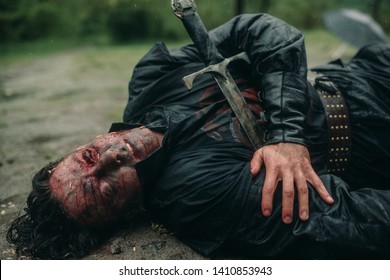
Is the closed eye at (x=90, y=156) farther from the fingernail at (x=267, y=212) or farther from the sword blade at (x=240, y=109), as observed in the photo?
the fingernail at (x=267, y=212)

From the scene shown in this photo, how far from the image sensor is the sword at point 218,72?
2343mm

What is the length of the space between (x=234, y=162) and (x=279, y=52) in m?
0.69

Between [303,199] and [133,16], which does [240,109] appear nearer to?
[303,199]

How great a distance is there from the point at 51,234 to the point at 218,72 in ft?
4.20

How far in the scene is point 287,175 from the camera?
6.77ft

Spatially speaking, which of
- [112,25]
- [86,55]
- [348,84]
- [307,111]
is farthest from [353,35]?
[112,25]

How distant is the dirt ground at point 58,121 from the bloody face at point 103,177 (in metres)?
0.24

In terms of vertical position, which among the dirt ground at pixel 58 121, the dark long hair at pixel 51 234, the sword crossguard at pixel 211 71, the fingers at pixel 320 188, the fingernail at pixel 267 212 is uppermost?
the sword crossguard at pixel 211 71

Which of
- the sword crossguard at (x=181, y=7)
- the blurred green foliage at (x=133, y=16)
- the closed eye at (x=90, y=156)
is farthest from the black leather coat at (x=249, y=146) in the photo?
the blurred green foliage at (x=133, y=16)

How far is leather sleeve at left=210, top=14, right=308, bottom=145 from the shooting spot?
2.27 metres

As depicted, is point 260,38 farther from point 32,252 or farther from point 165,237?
point 32,252

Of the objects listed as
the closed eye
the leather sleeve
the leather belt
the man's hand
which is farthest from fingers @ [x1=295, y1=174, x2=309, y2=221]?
the closed eye

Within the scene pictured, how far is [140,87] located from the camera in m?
2.86

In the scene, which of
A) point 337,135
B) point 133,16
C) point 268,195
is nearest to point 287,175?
point 268,195
